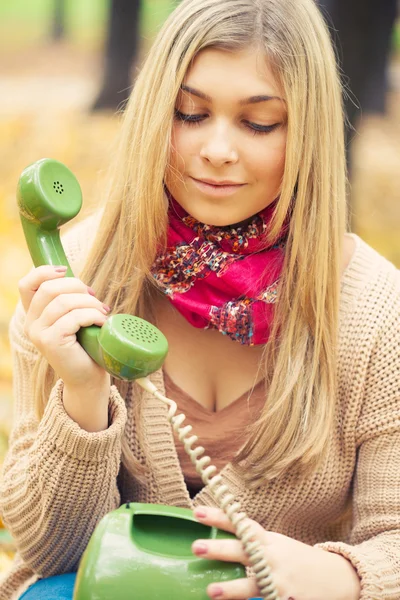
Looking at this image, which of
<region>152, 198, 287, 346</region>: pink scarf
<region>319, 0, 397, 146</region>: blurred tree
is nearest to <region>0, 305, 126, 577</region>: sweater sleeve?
<region>152, 198, 287, 346</region>: pink scarf

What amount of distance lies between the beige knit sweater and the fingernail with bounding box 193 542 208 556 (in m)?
0.40

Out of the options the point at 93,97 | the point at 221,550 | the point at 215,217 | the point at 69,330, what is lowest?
the point at 93,97

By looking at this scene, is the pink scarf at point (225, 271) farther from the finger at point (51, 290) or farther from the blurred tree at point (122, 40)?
the blurred tree at point (122, 40)

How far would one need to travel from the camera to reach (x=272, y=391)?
196cm

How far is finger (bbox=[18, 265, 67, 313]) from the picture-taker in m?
1.69

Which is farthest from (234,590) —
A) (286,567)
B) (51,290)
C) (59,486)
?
(51,290)

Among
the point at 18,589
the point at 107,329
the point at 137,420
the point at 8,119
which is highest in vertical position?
the point at 107,329

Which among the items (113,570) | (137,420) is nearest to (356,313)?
(137,420)

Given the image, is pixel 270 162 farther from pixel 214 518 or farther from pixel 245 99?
pixel 214 518

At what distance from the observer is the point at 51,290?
5.36ft

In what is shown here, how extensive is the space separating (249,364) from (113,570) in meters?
0.78

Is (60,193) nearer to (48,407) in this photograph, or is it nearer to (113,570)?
(48,407)

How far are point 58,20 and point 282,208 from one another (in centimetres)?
1158

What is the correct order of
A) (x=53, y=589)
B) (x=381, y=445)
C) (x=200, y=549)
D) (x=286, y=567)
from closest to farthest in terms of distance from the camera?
(x=200, y=549)
(x=286, y=567)
(x=53, y=589)
(x=381, y=445)
